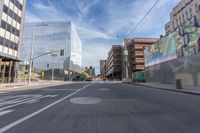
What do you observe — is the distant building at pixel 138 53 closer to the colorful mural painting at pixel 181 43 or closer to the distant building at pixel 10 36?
the colorful mural painting at pixel 181 43

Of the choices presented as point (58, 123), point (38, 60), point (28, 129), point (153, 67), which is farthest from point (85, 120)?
point (38, 60)

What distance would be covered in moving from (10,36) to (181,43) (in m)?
33.5

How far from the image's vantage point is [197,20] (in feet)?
73.9

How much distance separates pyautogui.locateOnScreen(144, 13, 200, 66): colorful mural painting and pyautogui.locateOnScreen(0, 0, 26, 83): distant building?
32.2 m

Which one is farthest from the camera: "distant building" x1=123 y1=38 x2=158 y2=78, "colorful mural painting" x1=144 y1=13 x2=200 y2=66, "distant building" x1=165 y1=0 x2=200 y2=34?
"distant building" x1=123 y1=38 x2=158 y2=78

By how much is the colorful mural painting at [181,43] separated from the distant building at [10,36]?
3224 cm

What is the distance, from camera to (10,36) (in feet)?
112

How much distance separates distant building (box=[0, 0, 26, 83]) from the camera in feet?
103

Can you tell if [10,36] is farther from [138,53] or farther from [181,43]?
[138,53]

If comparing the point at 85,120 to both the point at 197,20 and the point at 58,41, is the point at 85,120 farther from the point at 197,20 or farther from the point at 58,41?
A: the point at 58,41

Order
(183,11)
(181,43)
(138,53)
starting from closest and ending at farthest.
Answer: (181,43) < (183,11) < (138,53)

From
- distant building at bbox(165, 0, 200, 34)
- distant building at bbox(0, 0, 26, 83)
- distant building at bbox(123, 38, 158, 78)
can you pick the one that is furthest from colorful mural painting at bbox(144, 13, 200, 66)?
distant building at bbox(123, 38, 158, 78)

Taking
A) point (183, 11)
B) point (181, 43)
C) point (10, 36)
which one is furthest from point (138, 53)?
point (10, 36)

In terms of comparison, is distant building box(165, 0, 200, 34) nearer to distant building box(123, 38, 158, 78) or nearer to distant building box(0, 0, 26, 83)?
distant building box(123, 38, 158, 78)
